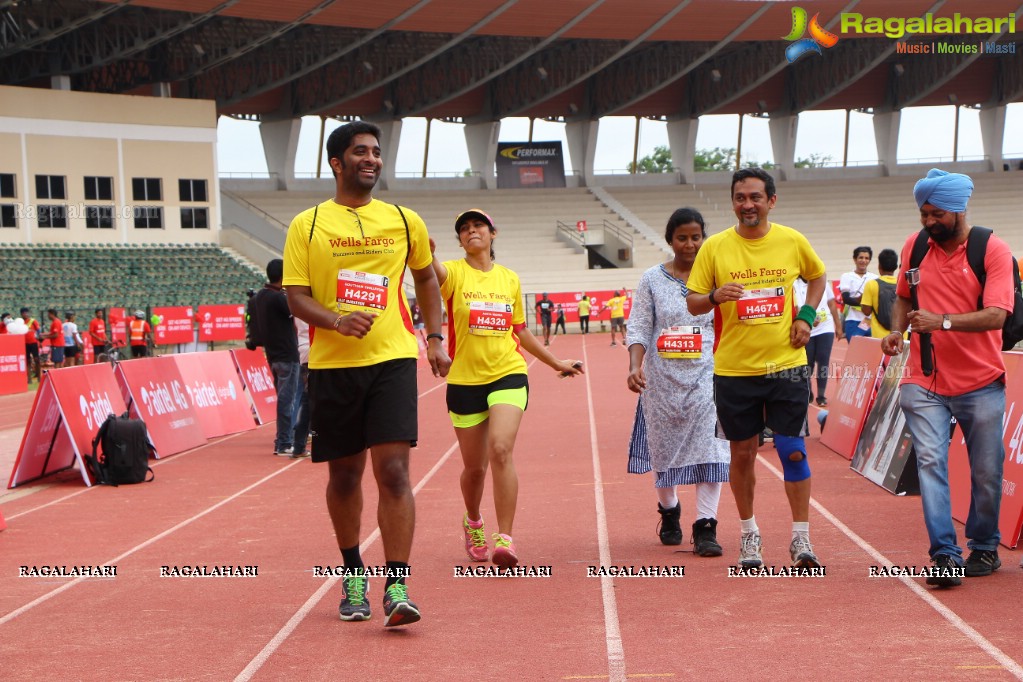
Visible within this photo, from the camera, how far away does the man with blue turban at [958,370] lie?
5777 millimetres

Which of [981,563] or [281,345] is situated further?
[281,345]

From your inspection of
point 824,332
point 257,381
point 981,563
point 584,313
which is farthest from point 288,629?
point 584,313

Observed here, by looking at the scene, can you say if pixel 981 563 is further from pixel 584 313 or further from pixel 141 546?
pixel 584 313

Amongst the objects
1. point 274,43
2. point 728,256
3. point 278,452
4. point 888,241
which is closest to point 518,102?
point 274,43

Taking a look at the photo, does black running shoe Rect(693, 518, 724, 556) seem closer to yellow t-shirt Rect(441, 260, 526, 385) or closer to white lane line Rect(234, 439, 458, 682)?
yellow t-shirt Rect(441, 260, 526, 385)

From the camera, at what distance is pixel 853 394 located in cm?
1103

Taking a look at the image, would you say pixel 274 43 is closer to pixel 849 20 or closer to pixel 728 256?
pixel 849 20

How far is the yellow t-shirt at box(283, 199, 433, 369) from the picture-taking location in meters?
5.23

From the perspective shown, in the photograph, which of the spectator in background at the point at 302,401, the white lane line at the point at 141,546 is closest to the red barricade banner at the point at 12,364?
the spectator in background at the point at 302,401

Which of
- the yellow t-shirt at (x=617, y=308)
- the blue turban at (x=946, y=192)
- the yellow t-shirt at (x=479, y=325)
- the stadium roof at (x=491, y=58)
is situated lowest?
the yellow t-shirt at (x=617, y=308)

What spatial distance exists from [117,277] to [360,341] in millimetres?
34323

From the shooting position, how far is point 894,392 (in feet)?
30.9

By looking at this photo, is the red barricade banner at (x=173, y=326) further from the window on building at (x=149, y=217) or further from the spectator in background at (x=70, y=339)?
the window on building at (x=149, y=217)

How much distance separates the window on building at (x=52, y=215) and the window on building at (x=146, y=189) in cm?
256
